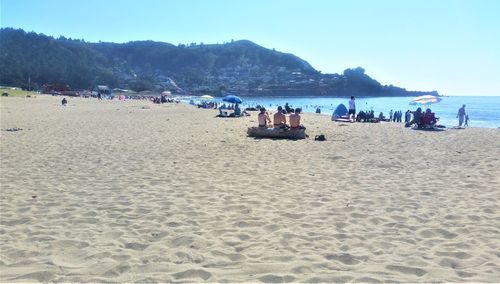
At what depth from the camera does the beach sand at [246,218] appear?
13.3 feet

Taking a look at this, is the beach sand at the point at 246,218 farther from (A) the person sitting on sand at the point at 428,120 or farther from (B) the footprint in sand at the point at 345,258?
(A) the person sitting on sand at the point at 428,120

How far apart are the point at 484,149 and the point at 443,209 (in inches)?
340

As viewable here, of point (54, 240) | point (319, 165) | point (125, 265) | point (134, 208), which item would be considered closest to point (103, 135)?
point (319, 165)

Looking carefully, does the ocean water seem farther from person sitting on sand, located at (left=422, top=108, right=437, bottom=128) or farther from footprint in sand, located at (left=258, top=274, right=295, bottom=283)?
footprint in sand, located at (left=258, top=274, right=295, bottom=283)

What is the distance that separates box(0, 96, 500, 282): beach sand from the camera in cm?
406

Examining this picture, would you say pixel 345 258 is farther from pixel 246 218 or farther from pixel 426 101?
pixel 426 101

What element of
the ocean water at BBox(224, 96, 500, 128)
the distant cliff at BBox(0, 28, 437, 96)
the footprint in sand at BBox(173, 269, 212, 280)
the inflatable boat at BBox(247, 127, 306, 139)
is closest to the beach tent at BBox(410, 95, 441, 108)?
the ocean water at BBox(224, 96, 500, 128)

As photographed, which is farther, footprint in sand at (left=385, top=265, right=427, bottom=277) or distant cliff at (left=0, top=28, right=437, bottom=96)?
distant cliff at (left=0, top=28, right=437, bottom=96)

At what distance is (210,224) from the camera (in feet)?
17.8

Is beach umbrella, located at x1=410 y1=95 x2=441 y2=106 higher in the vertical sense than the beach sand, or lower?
higher

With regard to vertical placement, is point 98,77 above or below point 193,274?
above

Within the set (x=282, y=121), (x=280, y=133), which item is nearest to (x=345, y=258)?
(x=280, y=133)

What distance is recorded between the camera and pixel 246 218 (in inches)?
223

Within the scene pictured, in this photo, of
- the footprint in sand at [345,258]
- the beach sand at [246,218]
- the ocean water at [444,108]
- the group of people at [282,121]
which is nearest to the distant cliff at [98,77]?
the ocean water at [444,108]
